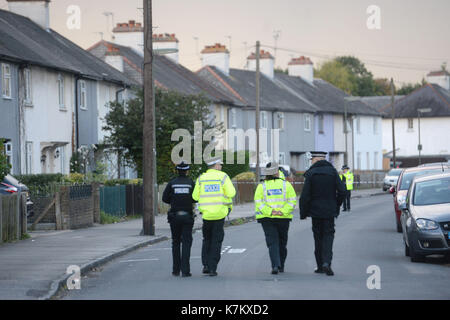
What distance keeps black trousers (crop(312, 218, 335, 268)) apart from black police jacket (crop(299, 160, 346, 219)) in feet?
0.42

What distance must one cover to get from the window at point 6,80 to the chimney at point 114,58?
1740 centimetres

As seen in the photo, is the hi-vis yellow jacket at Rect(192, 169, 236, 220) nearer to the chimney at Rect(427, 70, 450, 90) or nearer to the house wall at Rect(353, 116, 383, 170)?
the house wall at Rect(353, 116, 383, 170)

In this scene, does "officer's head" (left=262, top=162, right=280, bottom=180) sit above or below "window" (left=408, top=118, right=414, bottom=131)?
below

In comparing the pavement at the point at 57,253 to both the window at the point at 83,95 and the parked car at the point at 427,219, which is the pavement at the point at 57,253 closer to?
the parked car at the point at 427,219

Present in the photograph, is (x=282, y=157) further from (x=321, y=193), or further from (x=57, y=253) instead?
(x=321, y=193)

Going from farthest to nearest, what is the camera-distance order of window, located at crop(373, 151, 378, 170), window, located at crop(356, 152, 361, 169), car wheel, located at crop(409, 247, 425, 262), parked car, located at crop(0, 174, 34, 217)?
window, located at crop(373, 151, 378, 170) < window, located at crop(356, 152, 361, 169) < parked car, located at crop(0, 174, 34, 217) < car wheel, located at crop(409, 247, 425, 262)

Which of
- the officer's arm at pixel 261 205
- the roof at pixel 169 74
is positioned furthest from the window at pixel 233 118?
the officer's arm at pixel 261 205

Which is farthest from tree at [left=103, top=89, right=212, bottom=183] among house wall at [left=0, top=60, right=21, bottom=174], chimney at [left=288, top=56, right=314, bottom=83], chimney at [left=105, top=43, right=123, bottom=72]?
chimney at [left=288, top=56, right=314, bottom=83]

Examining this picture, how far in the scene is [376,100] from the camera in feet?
341

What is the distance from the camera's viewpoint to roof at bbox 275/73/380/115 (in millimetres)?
69938

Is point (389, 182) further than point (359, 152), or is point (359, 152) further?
point (359, 152)

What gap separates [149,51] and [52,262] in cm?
834
